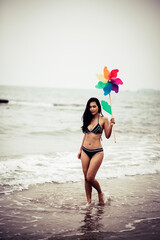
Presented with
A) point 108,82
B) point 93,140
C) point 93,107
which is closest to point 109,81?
point 108,82

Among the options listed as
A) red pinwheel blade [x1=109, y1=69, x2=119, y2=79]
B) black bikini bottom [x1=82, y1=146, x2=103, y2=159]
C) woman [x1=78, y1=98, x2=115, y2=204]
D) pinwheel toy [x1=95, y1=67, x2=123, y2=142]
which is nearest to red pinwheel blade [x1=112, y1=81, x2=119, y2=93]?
pinwheel toy [x1=95, y1=67, x2=123, y2=142]

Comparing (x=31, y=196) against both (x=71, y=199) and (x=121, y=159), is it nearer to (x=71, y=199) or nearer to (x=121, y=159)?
(x=71, y=199)

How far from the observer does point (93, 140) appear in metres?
3.69

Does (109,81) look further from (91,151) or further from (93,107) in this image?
(91,151)

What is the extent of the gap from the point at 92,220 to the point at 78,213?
1.11 feet

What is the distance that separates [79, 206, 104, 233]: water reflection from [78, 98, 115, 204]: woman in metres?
0.41

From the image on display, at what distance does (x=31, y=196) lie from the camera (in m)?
4.21

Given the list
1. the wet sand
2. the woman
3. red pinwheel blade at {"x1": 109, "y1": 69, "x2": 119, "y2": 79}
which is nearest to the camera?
the wet sand

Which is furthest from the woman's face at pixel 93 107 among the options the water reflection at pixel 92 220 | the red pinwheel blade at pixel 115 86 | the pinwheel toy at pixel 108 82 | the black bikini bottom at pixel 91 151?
the water reflection at pixel 92 220

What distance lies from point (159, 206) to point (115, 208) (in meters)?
0.83

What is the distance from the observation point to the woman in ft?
12.0

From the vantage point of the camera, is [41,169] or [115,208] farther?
[41,169]

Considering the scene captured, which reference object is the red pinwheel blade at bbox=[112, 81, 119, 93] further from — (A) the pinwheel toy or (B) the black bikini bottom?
(B) the black bikini bottom

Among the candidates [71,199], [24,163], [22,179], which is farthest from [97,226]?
[24,163]
